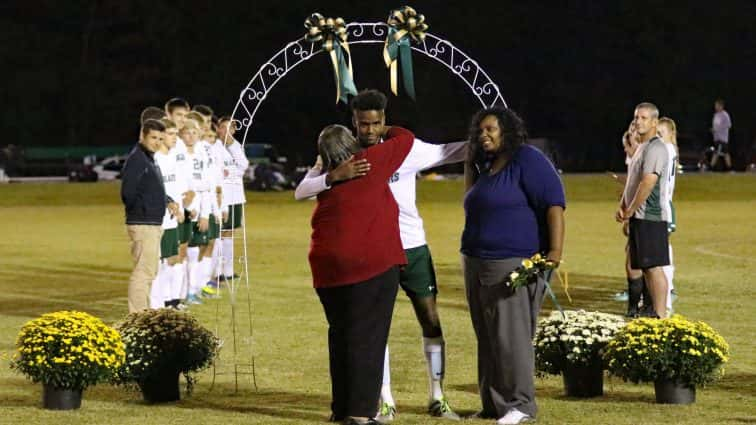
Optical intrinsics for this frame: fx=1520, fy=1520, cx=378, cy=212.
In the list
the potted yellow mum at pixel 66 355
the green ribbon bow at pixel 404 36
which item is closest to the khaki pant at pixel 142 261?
the potted yellow mum at pixel 66 355

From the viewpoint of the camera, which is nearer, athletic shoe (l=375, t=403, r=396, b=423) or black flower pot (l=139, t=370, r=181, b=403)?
athletic shoe (l=375, t=403, r=396, b=423)

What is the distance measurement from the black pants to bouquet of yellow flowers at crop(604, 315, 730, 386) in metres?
1.57

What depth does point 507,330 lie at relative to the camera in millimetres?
8625

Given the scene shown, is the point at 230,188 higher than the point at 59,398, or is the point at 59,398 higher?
the point at 230,188

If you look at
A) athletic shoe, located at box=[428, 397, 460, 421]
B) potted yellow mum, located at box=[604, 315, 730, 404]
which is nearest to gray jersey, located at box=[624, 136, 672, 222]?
potted yellow mum, located at box=[604, 315, 730, 404]

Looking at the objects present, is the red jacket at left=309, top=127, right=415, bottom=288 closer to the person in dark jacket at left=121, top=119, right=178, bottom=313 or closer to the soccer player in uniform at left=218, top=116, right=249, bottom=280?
the person in dark jacket at left=121, top=119, right=178, bottom=313

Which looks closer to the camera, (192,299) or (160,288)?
(160,288)

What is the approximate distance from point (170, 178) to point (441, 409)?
238 inches

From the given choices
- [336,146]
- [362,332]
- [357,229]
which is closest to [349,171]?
[336,146]

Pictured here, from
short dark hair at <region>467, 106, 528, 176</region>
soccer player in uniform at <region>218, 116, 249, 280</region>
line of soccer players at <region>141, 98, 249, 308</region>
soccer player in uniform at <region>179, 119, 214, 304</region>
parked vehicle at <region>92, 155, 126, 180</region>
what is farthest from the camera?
parked vehicle at <region>92, 155, 126, 180</region>

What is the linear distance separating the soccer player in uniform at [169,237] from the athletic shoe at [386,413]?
5386mm

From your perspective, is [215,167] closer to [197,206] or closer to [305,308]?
[197,206]

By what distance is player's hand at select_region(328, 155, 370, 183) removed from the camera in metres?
8.28

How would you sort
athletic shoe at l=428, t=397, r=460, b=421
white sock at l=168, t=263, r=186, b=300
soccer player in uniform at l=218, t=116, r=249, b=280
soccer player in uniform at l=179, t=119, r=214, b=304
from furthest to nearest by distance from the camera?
soccer player in uniform at l=179, t=119, r=214, b=304, white sock at l=168, t=263, r=186, b=300, soccer player in uniform at l=218, t=116, r=249, b=280, athletic shoe at l=428, t=397, r=460, b=421
